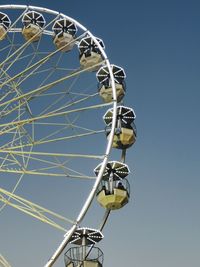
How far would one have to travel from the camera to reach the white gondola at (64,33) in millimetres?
18500

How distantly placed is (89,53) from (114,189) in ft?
16.2

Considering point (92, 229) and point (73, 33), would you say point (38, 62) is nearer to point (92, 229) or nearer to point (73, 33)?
point (73, 33)

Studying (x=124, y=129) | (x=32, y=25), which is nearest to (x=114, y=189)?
(x=124, y=129)

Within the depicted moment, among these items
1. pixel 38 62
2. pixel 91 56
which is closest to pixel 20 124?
pixel 38 62

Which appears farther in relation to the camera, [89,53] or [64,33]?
[64,33]

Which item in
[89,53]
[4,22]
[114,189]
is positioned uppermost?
[4,22]

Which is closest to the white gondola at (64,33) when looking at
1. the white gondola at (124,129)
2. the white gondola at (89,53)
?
the white gondola at (89,53)

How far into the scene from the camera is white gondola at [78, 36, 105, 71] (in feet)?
58.1

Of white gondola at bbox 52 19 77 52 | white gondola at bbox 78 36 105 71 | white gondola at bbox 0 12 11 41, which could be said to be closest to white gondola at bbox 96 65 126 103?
white gondola at bbox 78 36 105 71

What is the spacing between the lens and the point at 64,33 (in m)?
18.8

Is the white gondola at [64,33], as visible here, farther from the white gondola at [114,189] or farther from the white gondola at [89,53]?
the white gondola at [114,189]

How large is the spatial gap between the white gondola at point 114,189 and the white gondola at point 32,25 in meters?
5.71

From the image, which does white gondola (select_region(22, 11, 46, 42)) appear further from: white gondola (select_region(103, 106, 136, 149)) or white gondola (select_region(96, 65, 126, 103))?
white gondola (select_region(103, 106, 136, 149))

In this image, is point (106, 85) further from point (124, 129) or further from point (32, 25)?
point (32, 25)
